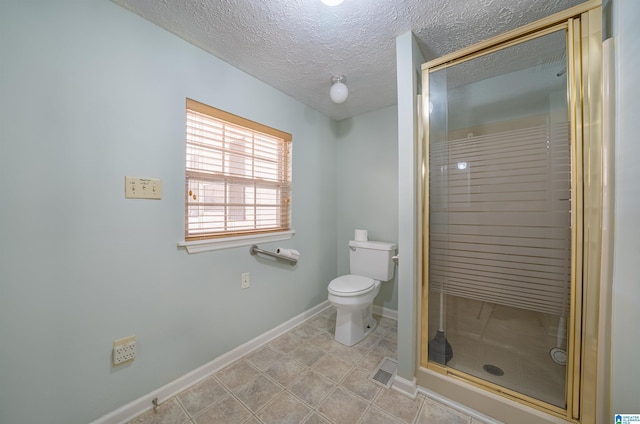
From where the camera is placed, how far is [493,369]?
128cm

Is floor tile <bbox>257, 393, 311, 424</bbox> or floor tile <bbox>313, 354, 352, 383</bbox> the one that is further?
floor tile <bbox>313, 354, 352, 383</bbox>

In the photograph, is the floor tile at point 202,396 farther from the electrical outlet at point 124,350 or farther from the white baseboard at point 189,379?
the electrical outlet at point 124,350

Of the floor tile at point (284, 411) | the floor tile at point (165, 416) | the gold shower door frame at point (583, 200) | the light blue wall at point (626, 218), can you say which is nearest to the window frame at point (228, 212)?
the floor tile at point (165, 416)

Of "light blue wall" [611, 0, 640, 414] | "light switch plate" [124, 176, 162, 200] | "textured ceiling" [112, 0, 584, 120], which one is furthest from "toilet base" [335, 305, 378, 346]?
"textured ceiling" [112, 0, 584, 120]

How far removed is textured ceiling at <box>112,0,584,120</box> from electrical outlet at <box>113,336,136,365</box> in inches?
71.2

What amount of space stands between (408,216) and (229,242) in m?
1.29

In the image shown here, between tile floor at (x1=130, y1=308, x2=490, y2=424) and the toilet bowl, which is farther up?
the toilet bowl

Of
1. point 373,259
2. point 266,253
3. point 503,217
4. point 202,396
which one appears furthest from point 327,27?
point 202,396

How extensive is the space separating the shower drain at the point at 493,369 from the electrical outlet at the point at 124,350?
2.01 m

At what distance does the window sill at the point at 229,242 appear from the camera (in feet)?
4.82

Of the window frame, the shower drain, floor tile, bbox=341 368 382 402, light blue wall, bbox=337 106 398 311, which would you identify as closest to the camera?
the shower drain

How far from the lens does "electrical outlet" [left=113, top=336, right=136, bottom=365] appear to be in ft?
3.84

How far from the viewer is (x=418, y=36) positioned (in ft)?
4.72

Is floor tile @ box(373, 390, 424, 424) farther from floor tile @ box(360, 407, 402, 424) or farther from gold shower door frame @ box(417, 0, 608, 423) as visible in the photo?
gold shower door frame @ box(417, 0, 608, 423)
